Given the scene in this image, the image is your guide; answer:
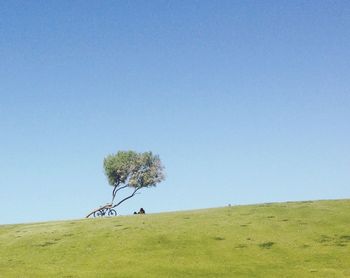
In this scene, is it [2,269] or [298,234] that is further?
[298,234]

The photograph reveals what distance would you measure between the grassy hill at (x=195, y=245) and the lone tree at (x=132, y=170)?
49.5 metres

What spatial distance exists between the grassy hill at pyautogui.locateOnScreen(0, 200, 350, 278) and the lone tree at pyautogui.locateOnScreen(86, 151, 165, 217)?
162 feet

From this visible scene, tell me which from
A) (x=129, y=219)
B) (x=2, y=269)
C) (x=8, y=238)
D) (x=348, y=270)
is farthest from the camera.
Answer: (x=129, y=219)

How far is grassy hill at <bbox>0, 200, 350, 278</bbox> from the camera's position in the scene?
3847 cm

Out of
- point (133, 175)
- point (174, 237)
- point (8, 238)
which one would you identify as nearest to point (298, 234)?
point (174, 237)

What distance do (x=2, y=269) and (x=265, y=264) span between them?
829 inches

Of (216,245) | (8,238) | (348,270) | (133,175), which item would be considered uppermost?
(133,175)

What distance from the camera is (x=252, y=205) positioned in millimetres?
66500

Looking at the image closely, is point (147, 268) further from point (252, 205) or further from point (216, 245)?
point (252, 205)

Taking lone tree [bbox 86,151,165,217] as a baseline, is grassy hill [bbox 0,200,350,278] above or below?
below

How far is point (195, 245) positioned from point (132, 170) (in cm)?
6806

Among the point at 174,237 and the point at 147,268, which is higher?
the point at 174,237

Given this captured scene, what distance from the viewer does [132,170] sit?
112188mm

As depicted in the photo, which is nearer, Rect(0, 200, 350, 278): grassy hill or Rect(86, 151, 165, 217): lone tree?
Rect(0, 200, 350, 278): grassy hill
